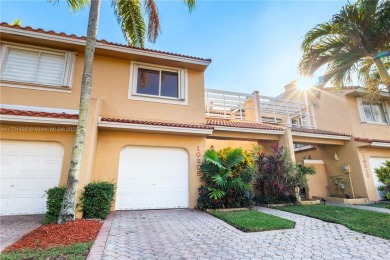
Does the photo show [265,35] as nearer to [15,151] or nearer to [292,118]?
[292,118]

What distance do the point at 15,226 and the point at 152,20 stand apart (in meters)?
9.66

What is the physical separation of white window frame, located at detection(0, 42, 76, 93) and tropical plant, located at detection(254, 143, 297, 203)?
10049 millimetres

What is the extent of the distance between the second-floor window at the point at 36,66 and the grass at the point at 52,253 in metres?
7.23

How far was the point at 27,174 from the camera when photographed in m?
7.62

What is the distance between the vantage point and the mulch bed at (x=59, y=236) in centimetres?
419

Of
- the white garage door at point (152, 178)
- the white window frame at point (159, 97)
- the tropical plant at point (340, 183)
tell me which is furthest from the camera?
the tropical plant at point (340, 183)

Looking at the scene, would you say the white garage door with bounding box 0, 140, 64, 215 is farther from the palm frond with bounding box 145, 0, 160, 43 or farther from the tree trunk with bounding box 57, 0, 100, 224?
the palm frond with bounding box 145, 0, 160, 43

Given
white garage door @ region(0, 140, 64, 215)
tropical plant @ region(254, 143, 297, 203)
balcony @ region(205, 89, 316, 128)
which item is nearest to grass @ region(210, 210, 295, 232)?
tropical plant @ region(254, 143, 297, 203)

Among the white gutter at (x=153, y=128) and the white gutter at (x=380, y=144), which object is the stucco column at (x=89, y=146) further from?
the white gutter at (x=380, y=144)

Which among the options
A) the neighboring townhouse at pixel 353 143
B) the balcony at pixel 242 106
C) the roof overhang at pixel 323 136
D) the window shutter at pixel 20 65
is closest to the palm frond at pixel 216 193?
the balcony at pixel 242 106

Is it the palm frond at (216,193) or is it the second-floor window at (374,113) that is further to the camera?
the second-floor window at (374,113)

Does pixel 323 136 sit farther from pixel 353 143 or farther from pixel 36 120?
pixel 36 120

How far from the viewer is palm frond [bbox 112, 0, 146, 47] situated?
9.71m

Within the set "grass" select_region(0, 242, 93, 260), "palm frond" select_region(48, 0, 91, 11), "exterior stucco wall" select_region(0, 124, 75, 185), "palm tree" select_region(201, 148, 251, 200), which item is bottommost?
"grass" select_region(0, 242, 93, 260)
